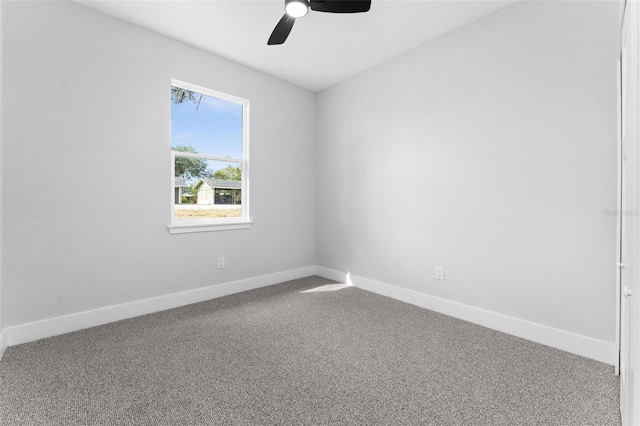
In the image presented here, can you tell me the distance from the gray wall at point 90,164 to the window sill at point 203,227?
→ 0.07 metres

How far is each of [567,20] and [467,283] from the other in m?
2.12

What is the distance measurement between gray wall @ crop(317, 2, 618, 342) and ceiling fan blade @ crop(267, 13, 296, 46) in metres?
1.50

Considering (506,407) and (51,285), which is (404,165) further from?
(51,285)

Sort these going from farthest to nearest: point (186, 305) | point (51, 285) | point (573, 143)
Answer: point (186, 305)
point (51, 285)
point (573, 143)

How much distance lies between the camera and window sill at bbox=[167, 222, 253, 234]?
3.05 meters

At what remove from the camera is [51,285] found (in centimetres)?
237

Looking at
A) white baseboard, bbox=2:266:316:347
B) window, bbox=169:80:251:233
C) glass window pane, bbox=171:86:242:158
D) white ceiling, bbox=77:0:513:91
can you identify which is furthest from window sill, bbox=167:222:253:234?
white ceiling, bbox=77:0:513:91

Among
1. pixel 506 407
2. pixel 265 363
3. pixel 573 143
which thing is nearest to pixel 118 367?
pixel 265 363

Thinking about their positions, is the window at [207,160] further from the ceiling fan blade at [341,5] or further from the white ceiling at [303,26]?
the ceiling fan blade at [341,5]

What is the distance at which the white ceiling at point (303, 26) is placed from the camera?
8.14 feet

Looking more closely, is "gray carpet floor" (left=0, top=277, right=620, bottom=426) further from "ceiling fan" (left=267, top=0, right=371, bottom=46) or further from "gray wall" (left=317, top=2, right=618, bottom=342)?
"ceiling fan" (left=267, top=0, right=371, bottom=46)

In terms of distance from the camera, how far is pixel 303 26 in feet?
9.09

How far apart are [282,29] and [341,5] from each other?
0.50 meters

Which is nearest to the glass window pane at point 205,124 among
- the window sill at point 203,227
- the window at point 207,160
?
the window at point 207,160
